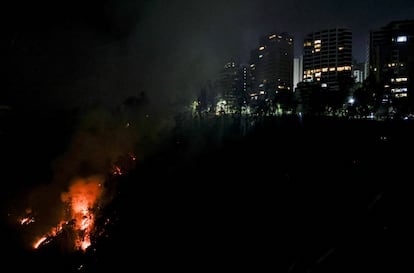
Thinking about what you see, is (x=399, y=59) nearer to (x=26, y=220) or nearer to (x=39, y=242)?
(x=26, y=220)

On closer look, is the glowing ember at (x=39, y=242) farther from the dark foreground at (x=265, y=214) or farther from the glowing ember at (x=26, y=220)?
the glowing ember at (x=26, y=220)

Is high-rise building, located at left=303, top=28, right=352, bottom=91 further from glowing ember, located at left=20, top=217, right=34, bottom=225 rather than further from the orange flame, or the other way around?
glowing ember, located at left=20, top=217, right=34, bottom=225

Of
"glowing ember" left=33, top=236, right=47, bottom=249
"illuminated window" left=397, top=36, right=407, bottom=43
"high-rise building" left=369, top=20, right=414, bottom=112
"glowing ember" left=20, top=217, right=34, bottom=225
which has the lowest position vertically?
"glowing ember" left=33, top=236, right=47, bottom=249

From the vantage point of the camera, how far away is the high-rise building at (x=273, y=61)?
11325 cm

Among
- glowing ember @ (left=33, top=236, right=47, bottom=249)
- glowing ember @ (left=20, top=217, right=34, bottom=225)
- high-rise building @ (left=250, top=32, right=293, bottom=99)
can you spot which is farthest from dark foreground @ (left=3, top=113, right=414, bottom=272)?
high-rise building @ (left=250, top=32, right=293, bottom=99)

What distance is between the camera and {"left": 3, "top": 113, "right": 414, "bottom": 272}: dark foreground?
9.88 meters

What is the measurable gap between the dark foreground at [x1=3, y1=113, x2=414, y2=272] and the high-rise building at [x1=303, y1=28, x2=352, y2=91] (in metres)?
77.8

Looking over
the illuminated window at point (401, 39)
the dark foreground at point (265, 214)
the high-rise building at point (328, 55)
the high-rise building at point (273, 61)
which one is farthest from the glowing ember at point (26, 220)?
the high-rise building at point (273, 61)

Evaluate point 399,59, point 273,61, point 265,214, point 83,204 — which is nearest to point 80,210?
point 83,204

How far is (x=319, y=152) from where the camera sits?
17.8m

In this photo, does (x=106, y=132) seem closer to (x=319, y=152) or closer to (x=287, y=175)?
(x=287, y=175)

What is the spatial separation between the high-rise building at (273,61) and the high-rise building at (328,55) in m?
15.2

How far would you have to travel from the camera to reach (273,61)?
114 metres

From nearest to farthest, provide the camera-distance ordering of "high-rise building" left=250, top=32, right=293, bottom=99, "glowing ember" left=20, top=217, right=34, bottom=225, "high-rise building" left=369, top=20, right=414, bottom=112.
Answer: "glowing ember" left=20, top=217, right=34, bottom=225 → "high-rise building" left=369, top=20, right=414, bottom=112 → "high-rise building" left=250, top=32, right=293, bottom=99
